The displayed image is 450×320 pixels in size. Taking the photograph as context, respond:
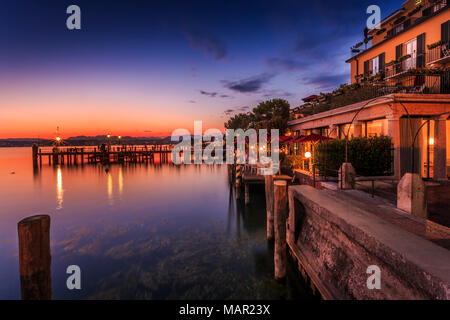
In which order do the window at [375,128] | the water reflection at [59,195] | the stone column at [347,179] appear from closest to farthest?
1. the stone column at [347,179]
2. the window at [375,128]
3. the water reflection at [59,195]

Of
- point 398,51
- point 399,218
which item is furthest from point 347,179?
point 398,51

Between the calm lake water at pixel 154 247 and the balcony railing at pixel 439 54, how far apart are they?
15.1 metres

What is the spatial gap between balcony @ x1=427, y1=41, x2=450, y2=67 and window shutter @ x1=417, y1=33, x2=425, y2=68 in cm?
58

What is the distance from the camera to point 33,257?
376 cm

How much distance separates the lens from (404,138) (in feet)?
44.5

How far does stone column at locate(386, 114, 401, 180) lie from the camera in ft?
43.4

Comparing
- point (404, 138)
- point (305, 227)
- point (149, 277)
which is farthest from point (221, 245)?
point (404, 138)

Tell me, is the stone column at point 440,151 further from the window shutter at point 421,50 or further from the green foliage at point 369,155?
the window shutter at point 421,50

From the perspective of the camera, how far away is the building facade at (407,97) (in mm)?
13195

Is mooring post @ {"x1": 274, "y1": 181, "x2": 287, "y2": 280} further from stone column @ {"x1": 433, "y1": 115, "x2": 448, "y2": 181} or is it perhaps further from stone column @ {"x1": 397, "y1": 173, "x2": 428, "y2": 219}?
stone column @ {"x1": 433, "y1": 115, "x2": 448, "y2": 181}

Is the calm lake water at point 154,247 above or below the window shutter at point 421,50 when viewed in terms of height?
below

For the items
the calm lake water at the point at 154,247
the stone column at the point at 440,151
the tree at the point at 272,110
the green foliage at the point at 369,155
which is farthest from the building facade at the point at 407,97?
the tree at the point at 272,110
